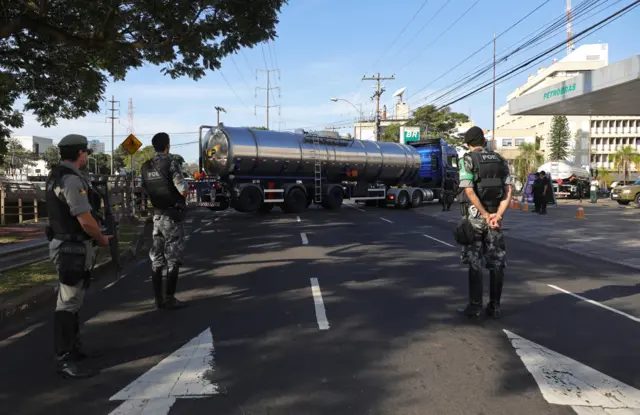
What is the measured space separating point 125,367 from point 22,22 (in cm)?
673

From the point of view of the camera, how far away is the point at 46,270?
780 cm

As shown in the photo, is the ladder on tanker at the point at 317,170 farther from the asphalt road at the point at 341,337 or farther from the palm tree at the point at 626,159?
the palm tree at the point at 626,159

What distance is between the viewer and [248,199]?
60.7ft

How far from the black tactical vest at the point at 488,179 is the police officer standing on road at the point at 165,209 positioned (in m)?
3.24

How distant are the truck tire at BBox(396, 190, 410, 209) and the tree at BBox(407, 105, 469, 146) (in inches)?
1593

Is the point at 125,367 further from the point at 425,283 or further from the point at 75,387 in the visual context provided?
the point at 425,283

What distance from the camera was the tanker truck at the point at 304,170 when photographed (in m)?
18.2

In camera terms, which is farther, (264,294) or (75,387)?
(264,294)

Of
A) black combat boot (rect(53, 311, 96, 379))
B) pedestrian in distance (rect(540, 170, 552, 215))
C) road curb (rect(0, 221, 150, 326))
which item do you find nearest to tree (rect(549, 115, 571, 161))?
pedestrian in distance (rect(540, 170, 552, 215))

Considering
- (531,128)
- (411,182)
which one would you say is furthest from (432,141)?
(531,128)

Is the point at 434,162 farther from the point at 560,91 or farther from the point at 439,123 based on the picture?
the point at 439,123

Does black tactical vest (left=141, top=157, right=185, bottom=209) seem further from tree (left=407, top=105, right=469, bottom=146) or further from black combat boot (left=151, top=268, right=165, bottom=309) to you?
tree (left=407, top=105, right=469, bottom=146)

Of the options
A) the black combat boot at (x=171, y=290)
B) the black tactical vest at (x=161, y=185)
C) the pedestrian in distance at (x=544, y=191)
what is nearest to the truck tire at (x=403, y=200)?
the pedestrian in distance at (x=544, y=191)

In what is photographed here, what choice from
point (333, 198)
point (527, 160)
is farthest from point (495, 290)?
point (527, 160)
